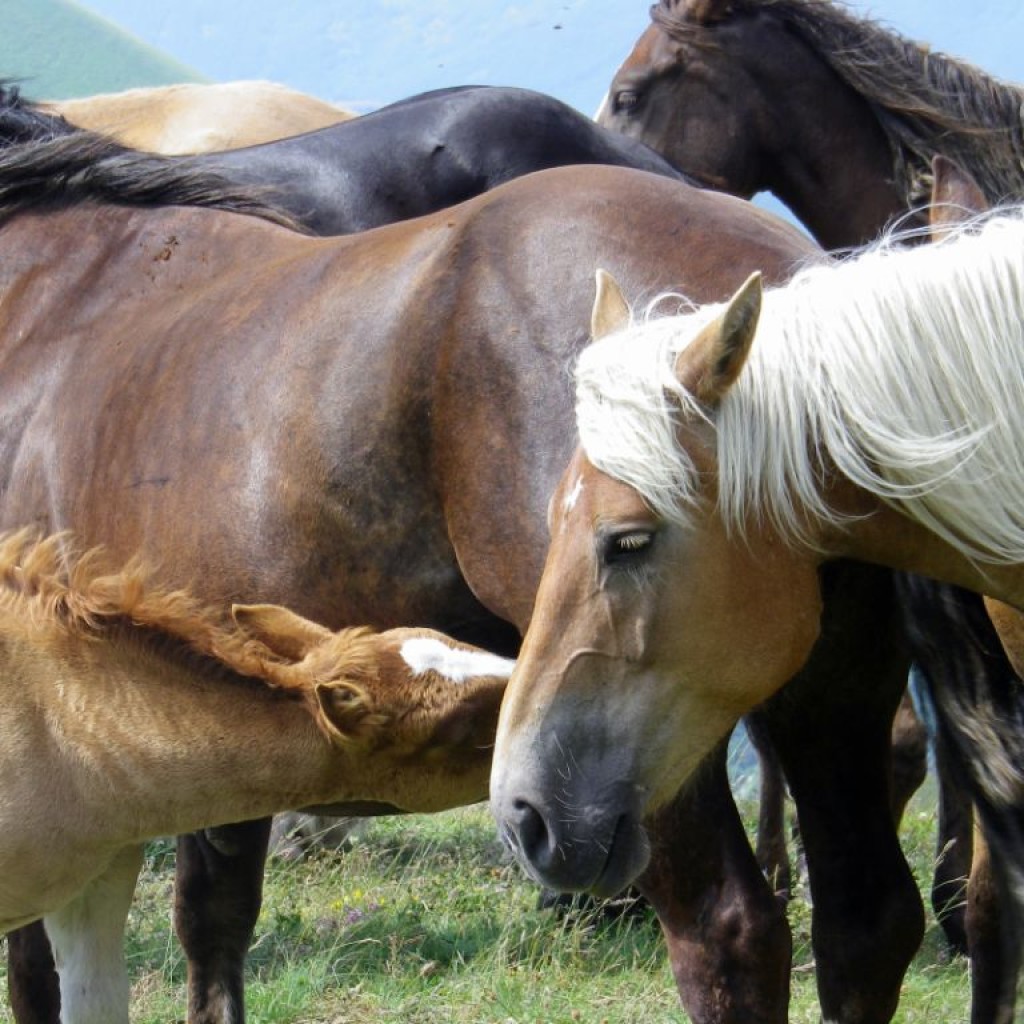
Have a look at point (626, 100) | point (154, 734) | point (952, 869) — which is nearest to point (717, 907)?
point (154, 734)


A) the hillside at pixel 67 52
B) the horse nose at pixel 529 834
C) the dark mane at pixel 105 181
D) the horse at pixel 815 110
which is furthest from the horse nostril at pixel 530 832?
the hillside at pixel 67 52

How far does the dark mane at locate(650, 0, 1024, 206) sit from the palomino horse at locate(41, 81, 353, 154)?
2.66 m

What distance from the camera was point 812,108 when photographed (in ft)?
20.2

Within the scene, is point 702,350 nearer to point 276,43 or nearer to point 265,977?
point 265,977

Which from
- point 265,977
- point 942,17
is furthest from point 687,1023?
point 942,17

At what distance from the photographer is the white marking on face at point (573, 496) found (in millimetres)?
2777

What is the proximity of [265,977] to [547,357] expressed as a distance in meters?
2.84

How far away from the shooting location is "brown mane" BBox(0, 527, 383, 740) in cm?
331

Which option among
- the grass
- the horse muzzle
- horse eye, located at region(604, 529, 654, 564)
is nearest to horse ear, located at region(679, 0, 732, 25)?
the grass

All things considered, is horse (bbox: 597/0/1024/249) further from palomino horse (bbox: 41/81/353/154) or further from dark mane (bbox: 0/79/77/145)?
palomino horse (bbox: 41/81/353/154)

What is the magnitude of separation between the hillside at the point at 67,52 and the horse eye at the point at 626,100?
829 cm

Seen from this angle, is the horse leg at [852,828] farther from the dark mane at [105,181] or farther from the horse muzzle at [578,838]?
the dark mane at [105,181]

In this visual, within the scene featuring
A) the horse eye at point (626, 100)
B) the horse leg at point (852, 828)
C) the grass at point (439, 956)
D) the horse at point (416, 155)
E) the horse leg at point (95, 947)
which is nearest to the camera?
the horse leg at point (852, 828)

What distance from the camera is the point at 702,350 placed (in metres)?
2.69
